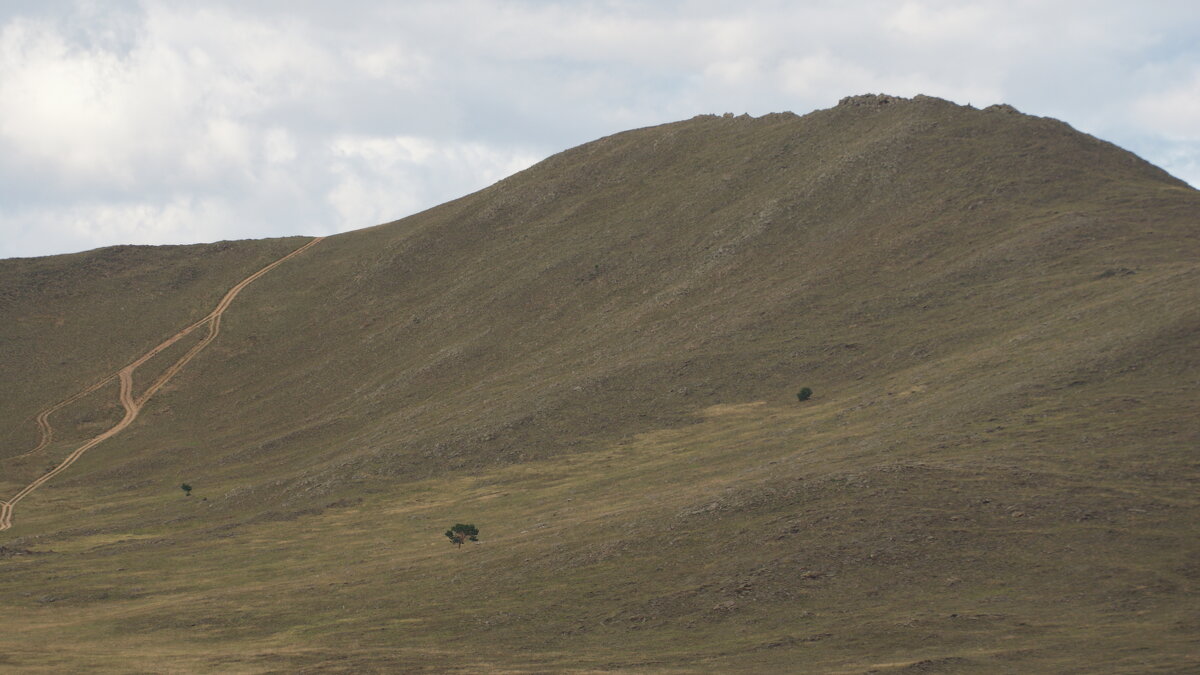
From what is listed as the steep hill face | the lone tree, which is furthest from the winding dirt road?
the lone tree

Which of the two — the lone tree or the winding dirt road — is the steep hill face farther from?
the lone tree

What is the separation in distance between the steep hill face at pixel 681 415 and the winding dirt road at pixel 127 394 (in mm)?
1348

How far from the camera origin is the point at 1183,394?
51844 millimetres

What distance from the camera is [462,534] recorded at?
55969 mm

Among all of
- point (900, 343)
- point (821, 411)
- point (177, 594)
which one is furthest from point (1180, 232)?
point (177, 594)

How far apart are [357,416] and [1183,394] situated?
5727 centimetres

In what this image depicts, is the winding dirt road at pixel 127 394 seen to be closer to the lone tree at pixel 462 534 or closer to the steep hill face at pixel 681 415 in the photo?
the steep hill face at pixel 681 415

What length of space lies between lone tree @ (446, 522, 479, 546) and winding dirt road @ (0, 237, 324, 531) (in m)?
37.9

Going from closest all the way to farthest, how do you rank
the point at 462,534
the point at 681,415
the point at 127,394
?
the point at 462,534 < the point at 681,415 < the point at 127,394

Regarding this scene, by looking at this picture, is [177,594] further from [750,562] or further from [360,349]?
[360,349]

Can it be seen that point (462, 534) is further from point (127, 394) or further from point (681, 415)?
point (127, 394)

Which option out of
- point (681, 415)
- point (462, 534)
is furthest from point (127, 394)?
point (462, 534)

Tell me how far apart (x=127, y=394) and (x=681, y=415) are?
55296 mm

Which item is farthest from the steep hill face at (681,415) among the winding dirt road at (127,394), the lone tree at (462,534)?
the lone tree at (462,534)
